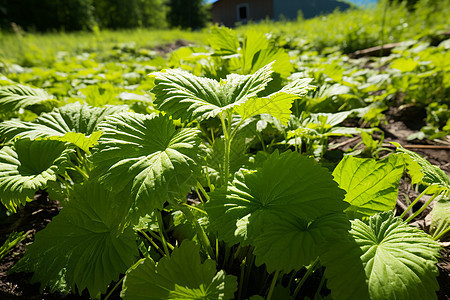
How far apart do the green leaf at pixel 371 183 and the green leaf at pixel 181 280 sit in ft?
1.54

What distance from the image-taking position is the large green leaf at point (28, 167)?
0.82 m

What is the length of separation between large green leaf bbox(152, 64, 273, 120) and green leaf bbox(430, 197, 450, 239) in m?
0.81

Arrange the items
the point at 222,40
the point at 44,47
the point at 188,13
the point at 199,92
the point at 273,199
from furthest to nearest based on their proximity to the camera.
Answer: the point at 188,13 < the point at 44,47 < the point at 222,40 < the point at 199,92 < the point at 273,199

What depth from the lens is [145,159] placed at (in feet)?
2.45

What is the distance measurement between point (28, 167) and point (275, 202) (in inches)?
33.8

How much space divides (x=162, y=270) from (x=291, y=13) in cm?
2338

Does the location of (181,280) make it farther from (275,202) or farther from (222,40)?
(222,40)

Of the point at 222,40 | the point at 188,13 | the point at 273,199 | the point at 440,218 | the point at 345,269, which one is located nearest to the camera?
the point at 345,269

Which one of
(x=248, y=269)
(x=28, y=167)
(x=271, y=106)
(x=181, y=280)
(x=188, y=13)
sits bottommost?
(x=248, y=269)

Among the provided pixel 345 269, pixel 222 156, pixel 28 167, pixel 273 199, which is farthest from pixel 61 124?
pixel 345 269

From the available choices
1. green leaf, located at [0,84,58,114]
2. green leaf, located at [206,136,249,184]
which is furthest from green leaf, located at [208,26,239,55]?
green leaf, located at [0,84,58,114]

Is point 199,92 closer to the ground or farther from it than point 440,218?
farther from it

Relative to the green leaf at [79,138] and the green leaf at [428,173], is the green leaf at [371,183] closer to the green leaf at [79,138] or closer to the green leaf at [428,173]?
the green leaf at [428,173]

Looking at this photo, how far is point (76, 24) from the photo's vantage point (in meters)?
13.6
